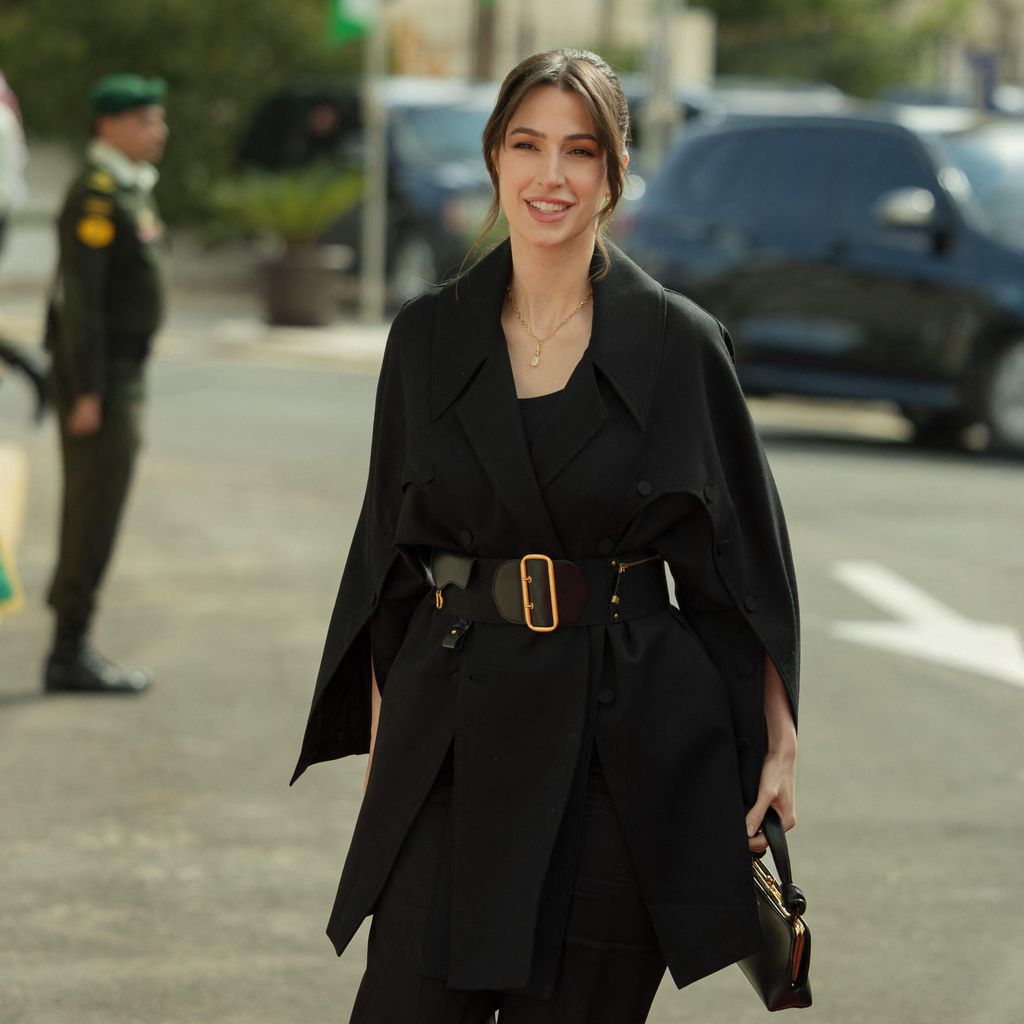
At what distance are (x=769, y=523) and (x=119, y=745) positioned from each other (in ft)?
12.1

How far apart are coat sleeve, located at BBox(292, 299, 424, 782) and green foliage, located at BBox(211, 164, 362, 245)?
1669 cm

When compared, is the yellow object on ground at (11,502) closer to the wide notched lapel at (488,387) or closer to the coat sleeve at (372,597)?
the coat sleeve at (372,597)

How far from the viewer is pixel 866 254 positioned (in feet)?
42.8

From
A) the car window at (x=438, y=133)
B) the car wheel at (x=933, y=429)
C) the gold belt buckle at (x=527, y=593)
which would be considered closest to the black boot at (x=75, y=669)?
the gold belt buckle at (x=527, y=593)

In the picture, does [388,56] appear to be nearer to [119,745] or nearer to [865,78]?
[865,78]

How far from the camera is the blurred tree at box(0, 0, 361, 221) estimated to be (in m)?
24.8

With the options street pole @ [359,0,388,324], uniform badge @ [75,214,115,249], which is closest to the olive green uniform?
uniform badge @ [75,214,115,249]

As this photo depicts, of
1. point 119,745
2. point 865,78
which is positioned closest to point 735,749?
point 119,745

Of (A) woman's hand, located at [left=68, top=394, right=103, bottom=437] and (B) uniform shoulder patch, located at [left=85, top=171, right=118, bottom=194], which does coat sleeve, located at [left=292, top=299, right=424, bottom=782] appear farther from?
(B) uniform shoulder patch, located at [left=85, top=171, right=118, bottom=194]

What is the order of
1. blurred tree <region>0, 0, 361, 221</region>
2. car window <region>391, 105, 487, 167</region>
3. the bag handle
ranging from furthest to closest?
blurred tree <region>0, 0, 361, 221</region>
car window <region>391, 105, 487, 167</region>
the bag handle

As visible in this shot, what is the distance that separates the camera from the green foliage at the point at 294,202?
20.0 m

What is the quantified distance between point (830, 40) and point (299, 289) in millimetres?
22537

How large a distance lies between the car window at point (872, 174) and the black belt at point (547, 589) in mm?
10018

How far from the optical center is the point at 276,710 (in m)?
7.12
